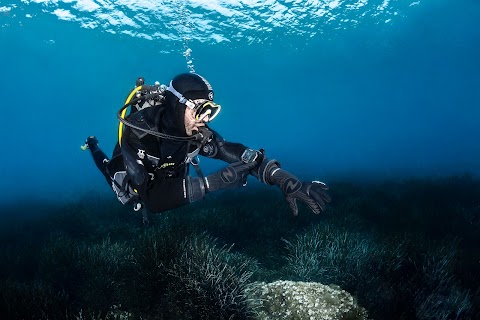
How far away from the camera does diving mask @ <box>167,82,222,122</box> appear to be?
350 cm

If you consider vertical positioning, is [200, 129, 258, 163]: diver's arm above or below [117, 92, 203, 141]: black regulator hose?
below

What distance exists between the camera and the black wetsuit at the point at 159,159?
3438 mm

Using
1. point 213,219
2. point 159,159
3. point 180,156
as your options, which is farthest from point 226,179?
point 213,219

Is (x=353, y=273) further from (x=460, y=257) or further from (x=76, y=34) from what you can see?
(x=76, y=34)

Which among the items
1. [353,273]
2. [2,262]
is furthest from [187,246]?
[2,262]

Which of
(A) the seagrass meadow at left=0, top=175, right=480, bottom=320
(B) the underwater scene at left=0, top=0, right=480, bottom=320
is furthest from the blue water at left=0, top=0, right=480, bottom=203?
(A) the seagrass meadow at left=0, top=175, right=480, bottom=320

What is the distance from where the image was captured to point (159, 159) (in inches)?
146

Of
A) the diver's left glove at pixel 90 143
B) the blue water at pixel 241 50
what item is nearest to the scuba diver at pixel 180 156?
the diver's left glove at pixel 90 143

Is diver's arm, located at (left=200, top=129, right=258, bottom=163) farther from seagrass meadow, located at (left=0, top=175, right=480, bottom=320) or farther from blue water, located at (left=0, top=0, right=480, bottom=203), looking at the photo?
blue water, located at (left=0, top=0, right=480, bottom=203)

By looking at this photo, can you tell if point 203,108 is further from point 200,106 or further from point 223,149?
point 223,149

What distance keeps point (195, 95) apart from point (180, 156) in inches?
32.1

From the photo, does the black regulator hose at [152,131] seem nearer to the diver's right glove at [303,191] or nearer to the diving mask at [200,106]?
the diving mask at [200,106]

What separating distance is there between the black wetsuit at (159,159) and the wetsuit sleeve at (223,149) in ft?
1.04

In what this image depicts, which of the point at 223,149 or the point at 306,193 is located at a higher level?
the point at 223,149
